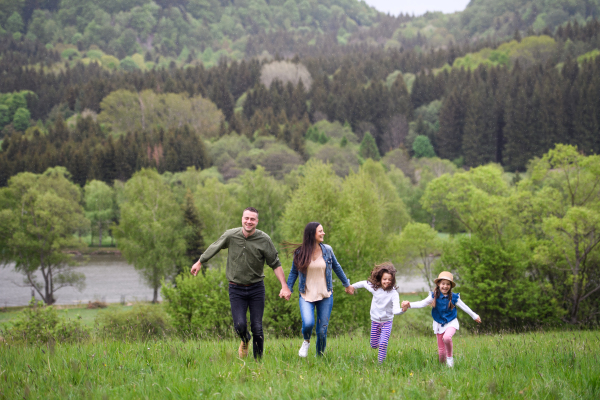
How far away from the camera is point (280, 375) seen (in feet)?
14.9

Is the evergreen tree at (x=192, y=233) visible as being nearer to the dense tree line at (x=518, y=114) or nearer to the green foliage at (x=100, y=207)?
the green foliage at (x=100, y=207)

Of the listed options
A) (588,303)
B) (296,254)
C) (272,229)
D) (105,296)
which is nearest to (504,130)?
(272,229)

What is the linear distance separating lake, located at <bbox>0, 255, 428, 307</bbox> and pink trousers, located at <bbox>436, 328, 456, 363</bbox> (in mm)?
27994

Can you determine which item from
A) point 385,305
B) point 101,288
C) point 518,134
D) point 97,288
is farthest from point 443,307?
point 518,134

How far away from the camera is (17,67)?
16638 centimetres

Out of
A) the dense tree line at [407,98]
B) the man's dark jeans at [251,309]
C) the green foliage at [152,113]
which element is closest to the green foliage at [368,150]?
the dense tree line at [407,98]

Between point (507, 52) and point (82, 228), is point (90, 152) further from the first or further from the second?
point (507, 52)

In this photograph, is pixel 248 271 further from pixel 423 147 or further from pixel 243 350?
pixel 423 147

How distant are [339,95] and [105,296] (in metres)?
106

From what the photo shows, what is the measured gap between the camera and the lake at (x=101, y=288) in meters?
38.1

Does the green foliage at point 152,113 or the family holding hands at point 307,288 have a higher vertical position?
the green foliage at point 152,113

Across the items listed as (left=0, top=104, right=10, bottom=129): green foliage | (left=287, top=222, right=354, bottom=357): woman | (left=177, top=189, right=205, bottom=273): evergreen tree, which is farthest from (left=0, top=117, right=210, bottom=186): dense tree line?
(left=287, top=222, right=354, bottom=357): woman

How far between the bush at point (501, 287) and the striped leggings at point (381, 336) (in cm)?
1962

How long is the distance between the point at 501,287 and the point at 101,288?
33.6m
